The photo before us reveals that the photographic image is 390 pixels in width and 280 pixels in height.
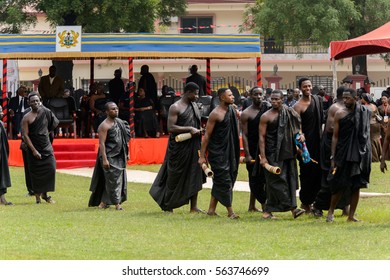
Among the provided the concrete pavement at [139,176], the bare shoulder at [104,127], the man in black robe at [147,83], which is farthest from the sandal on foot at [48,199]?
the man in black robe at [147,83]

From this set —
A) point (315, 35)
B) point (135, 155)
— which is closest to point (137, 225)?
point (135, 155)

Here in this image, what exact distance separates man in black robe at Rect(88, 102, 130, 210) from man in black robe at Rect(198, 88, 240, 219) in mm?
2040

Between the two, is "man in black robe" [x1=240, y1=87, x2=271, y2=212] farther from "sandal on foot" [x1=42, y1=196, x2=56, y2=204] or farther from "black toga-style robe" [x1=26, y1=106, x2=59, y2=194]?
"sandal on foot" [x1=42, y1=196, x2=56, y2=204]

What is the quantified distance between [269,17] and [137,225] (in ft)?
101

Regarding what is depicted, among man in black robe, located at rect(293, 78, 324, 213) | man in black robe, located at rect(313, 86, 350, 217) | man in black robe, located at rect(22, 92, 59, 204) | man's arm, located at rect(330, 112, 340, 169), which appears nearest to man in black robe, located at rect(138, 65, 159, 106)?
man in black robe, located at rect(22, 92, 59, 204)

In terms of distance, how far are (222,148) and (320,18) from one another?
28.9m

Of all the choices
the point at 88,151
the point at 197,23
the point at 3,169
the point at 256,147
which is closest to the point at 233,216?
the point at 256,147

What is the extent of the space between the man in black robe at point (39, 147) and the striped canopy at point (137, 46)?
27.2 ft

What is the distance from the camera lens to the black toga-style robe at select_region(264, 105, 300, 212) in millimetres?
15562

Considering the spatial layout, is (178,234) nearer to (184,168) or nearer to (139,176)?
(184,168)

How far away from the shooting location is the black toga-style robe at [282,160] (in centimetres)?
1556

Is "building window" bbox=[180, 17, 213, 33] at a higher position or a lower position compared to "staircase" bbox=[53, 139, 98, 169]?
higher

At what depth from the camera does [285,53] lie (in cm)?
5547
